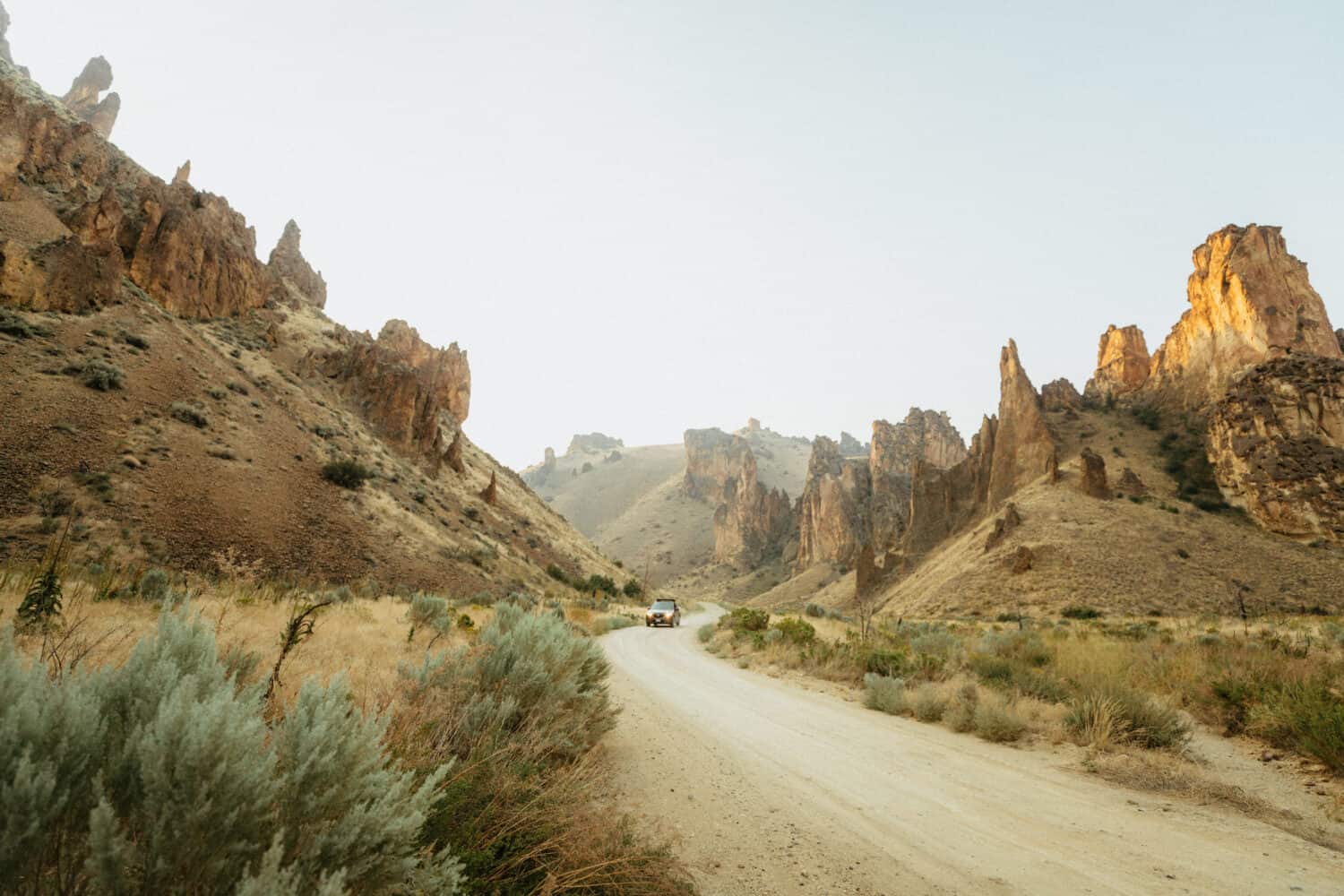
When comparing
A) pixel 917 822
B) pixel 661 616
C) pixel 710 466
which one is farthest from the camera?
pixel 710 466

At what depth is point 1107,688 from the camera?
7.75 m

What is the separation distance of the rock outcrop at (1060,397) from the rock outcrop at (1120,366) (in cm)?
361

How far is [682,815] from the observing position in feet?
15.8

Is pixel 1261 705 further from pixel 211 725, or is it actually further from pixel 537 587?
pixel 537 587

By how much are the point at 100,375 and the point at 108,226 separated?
908 inches

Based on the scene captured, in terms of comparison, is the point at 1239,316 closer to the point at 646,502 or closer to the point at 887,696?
the point at 887,696

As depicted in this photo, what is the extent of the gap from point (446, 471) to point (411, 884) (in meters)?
50.2

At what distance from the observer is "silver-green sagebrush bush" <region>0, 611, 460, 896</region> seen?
1.54 meters

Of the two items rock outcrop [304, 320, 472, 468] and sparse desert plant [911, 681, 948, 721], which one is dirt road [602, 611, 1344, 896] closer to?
sparse desert plant [911, 681, 948, 721]

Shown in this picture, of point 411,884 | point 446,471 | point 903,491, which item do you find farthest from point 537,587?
point 903,491

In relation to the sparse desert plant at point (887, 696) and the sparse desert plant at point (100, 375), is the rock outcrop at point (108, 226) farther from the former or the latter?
the sparse desert plant at point (887, 696)

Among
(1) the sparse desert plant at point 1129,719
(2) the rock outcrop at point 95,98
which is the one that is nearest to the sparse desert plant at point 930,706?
(1) the sparse desert plant at point 1129,719

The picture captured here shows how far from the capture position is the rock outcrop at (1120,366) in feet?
204

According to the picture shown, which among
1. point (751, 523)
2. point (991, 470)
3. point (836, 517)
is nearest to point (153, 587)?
point (991, 470)
